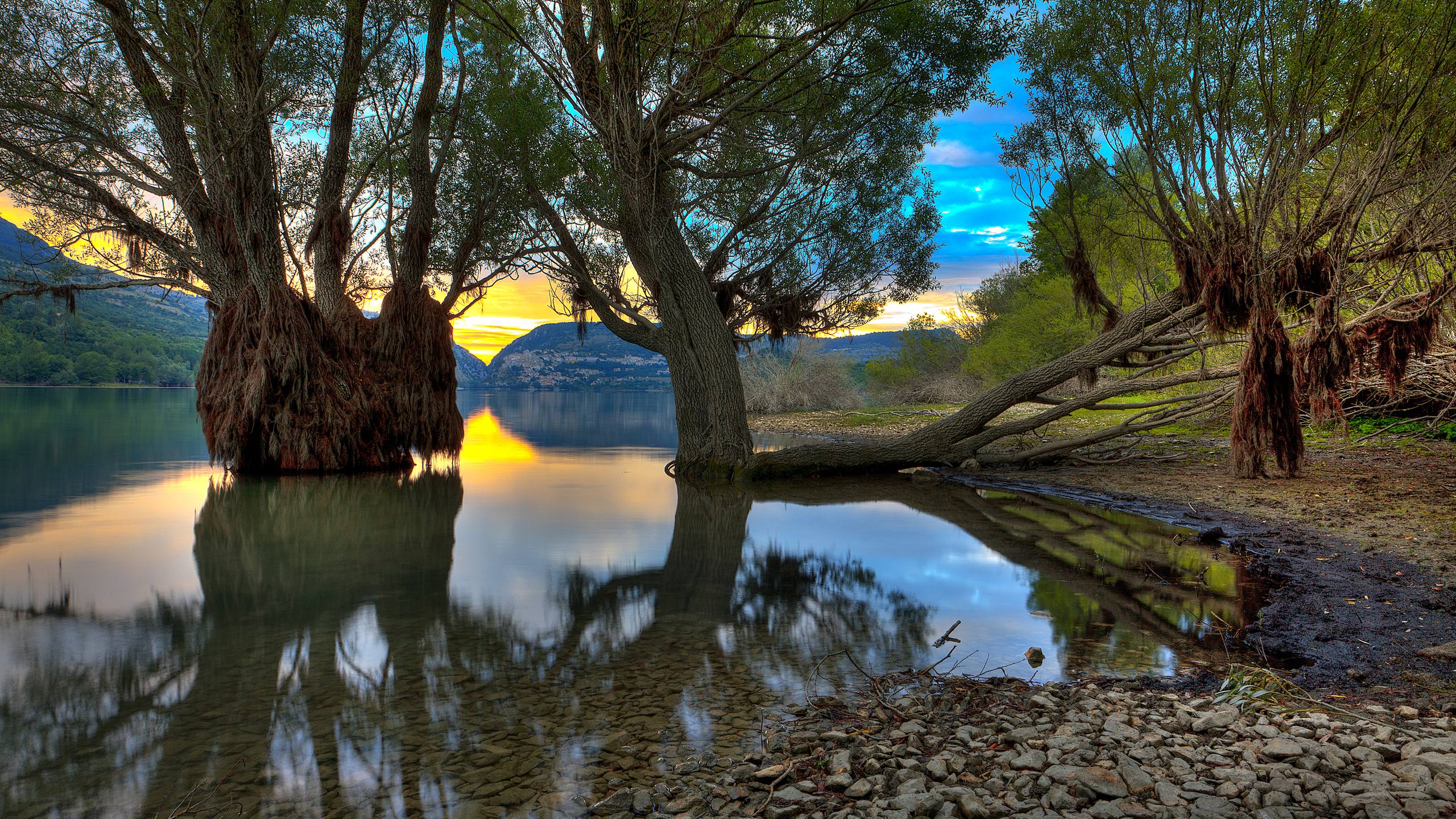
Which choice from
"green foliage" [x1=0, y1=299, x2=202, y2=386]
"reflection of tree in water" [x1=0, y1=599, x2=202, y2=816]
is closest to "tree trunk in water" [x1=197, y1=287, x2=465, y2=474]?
"reflection of tree in water" [x1=0, y1=599, x2=202, y2=816]

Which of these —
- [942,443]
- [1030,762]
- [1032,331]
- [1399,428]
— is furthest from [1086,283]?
[1032,331]

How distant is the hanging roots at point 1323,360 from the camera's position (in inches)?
334

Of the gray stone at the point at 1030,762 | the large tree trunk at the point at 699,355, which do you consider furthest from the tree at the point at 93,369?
the gray stone at the point at 1030,762

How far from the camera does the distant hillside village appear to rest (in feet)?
72.3

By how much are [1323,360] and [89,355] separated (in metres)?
104

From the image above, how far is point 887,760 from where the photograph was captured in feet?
11.6

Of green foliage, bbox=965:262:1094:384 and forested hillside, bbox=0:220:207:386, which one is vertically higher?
forested hillside, bbox=0:220:207:386

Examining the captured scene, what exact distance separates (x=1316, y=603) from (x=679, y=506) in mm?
9079

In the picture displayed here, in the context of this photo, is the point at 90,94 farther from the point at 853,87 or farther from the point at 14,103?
the point at 853,87

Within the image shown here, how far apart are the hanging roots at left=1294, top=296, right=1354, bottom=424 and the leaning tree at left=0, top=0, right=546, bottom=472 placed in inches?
519

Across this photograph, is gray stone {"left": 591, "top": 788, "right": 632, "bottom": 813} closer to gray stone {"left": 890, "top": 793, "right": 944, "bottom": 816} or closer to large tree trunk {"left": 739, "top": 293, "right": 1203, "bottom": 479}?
gray stone {"left": 890, "top": 793, "right": 944, "bottom": 816}

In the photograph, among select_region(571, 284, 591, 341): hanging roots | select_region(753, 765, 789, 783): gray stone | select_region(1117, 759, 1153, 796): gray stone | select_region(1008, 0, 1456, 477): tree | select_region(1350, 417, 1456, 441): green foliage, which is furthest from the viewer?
select_region(571, 284, 591, 341): hanging roots

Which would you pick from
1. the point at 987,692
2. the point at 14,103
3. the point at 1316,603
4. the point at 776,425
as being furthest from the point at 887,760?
the point at 776,425

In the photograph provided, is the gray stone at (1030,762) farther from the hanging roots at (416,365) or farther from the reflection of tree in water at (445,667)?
the hanging roots at (416,365)
